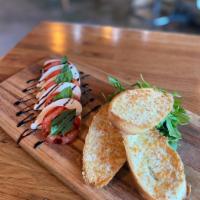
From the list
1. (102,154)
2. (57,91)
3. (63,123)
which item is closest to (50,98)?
(57,91)

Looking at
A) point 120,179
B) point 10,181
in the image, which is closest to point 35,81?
point 10,181

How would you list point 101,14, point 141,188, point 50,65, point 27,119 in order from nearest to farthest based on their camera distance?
point 141,188 → point 27,119 → point 50,65 → point 101,14

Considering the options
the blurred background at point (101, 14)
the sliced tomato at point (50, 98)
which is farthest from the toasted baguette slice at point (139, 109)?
the blurred background at point (101, 14)

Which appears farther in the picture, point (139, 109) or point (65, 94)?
point (65, 94)

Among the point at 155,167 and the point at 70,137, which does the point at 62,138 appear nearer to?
the point at 70,137

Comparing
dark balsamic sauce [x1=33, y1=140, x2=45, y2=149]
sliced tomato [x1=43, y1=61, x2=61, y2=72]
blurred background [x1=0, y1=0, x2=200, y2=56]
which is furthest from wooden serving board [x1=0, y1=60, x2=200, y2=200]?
blurred background [x1=0, y1=0, x2=200, y2=56]

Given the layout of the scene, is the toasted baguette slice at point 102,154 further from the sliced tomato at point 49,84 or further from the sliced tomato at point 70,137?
the sliced tomato at point 49,84

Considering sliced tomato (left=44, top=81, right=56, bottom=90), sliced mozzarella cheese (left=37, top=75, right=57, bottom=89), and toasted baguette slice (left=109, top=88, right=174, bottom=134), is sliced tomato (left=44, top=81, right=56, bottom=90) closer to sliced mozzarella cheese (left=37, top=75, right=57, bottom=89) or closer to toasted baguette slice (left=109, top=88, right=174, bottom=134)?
sliced mozzarella cheese (left=37, top=75, right=57, bottom=89)

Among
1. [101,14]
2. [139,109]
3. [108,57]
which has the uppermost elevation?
[139,109]
